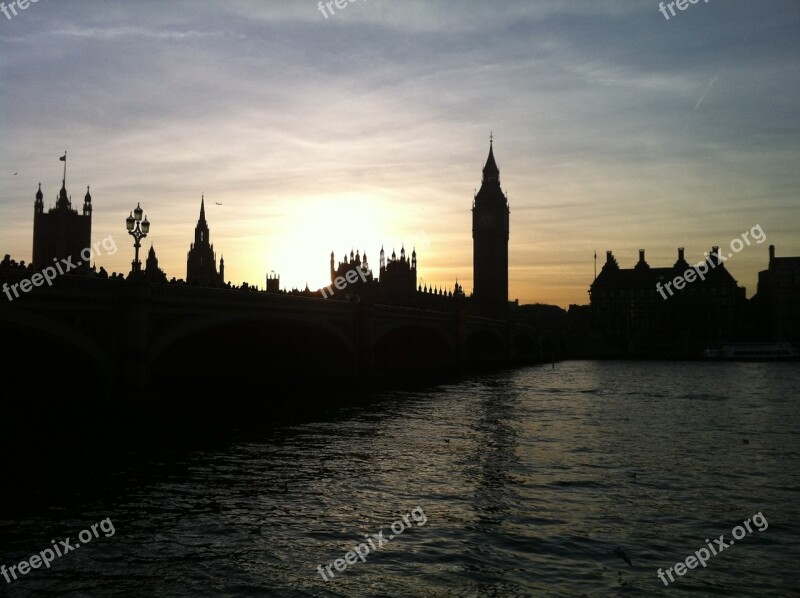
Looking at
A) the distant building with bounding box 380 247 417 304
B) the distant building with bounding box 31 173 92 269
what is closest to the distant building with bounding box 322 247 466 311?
the distant building with bounding box 380 247 417 304

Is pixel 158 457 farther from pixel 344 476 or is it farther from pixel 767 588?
pixel 767 588

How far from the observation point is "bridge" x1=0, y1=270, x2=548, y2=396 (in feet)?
105

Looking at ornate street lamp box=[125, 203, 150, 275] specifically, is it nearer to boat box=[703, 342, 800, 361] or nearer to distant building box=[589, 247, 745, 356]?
boat box=[703, 342, 800, 361]

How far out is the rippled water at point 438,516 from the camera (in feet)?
44.7

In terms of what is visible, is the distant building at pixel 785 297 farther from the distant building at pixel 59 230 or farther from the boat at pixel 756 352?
the distant building at pixel 59 230

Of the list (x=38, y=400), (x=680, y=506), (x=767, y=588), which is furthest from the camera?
(x=38, y=400)

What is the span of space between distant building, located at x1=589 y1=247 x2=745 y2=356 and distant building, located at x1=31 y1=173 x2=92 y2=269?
391 ft

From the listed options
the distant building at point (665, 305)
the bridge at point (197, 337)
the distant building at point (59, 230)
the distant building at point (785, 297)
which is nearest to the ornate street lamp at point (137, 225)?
the bridge at point (197, 337)

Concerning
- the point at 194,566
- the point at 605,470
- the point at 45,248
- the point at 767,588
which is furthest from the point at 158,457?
the point at 45,248

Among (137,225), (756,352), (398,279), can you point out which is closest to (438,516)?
(137,225)

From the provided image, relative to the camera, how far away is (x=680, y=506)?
1934cm

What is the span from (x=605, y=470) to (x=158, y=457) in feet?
49.3

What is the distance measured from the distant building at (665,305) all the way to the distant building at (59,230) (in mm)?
119234

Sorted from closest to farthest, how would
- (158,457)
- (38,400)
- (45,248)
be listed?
(158,457) → (38,400) → (45,248)
